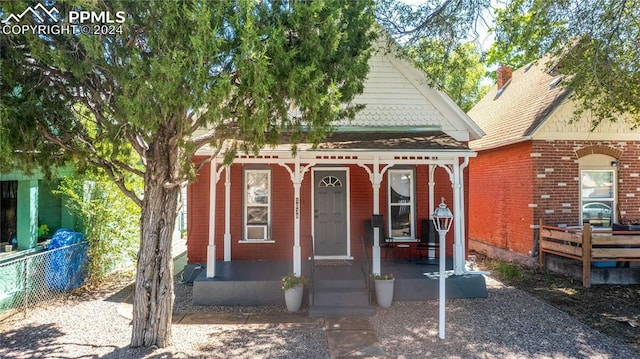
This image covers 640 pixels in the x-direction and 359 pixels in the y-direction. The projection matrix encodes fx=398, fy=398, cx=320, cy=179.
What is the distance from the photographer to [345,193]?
1012cm

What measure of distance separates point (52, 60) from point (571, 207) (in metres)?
12.2

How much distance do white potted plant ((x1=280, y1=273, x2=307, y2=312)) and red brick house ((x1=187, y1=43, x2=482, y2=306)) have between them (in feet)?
7.21

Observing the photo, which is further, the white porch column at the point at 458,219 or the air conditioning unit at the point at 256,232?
the air conditioning unit at the point at 256,232

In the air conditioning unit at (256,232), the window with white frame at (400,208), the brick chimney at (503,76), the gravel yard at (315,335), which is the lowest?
the gravel yard at (315,335)

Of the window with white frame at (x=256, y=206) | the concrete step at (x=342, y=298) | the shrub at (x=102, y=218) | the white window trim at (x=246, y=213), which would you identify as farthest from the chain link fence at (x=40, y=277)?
the concrete step at (x=342, y=298)

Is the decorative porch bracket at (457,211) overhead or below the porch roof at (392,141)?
below

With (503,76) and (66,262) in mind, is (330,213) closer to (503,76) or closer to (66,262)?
(66,262)

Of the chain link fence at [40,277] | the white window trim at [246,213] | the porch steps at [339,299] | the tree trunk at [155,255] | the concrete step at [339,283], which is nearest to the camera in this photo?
the tree trunk at [155,255]

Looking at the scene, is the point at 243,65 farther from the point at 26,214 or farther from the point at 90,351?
the point at 26,214

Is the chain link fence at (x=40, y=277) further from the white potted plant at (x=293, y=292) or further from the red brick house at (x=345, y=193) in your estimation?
the white potted plant at (x=293, y=292)

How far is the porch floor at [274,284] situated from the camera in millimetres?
7957

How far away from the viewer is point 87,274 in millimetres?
9320

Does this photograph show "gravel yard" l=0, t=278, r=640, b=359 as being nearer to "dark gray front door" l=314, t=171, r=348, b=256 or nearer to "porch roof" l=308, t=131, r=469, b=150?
"dark gray front door" l=314, t=171, r=348, b=256

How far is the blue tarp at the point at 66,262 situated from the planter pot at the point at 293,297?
Result: 4907 mm
